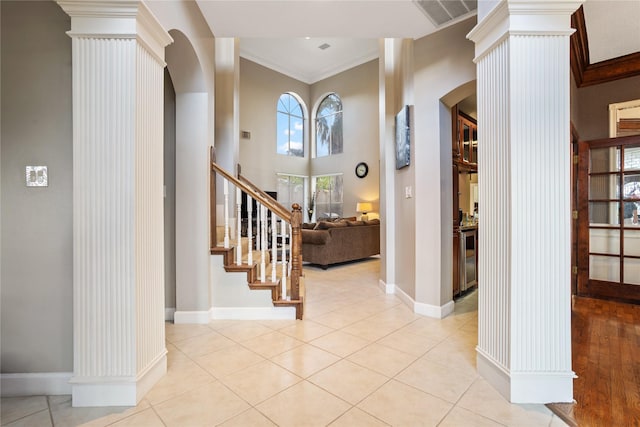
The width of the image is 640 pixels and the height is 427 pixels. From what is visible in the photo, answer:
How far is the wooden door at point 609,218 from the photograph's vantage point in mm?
3463

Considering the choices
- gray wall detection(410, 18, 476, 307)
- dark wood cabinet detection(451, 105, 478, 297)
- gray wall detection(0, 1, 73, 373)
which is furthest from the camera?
dark wood cabinet detection(451, 105, 478, 297)

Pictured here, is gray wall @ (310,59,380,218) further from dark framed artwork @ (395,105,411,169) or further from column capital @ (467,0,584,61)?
column capital @ (467,0,584,61)

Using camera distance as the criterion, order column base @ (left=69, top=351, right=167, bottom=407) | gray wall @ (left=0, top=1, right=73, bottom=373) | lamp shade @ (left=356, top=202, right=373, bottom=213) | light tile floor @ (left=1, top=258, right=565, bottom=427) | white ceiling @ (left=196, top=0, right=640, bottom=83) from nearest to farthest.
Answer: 1. light tile floor @ (left=1, top=258, right=565, bottom=427)
2. column base @ (left=69, top=351, right=167, bottom=407)
3. gray wall @ (left=0, top=1, right=73, bottom=373)
4. white ceiling @ (left=196, top=0, right=640, bottom=83)
5. lamp shade @ (left=356, top=202, right=373, bottom=213)

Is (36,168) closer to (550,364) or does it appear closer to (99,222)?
(99,222)

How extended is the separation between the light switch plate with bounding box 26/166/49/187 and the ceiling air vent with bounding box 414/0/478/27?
2.87 m

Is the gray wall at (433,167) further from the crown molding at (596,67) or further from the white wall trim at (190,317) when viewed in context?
the white wall trim at (190,317)

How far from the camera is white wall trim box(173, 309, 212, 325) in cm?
282

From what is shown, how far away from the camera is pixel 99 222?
163 centimetres

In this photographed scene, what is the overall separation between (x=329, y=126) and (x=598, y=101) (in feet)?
22.7

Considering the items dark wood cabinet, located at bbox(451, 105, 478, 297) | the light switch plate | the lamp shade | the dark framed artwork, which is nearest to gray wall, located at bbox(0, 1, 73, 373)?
the light switch plate

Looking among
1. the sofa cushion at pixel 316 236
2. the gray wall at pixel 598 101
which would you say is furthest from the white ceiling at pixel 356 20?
→ the sofa cushion at pixel 316 236

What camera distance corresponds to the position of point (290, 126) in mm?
9758

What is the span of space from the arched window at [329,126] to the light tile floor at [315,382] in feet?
24.4

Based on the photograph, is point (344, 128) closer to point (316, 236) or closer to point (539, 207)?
point (316, 236)
